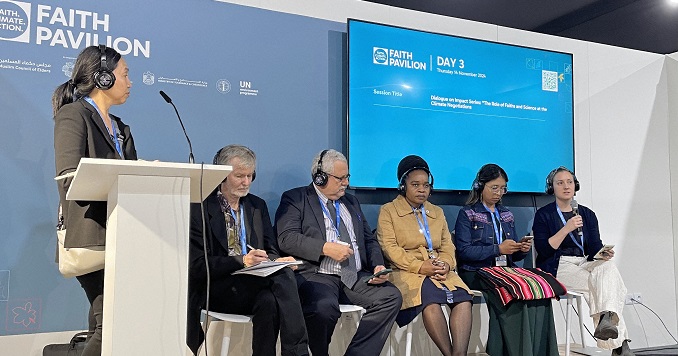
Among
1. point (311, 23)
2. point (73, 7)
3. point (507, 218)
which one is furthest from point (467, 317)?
point (73, 7)

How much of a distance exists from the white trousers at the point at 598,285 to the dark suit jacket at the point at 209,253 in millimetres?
2087

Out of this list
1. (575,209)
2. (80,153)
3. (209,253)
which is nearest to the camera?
(80,153)

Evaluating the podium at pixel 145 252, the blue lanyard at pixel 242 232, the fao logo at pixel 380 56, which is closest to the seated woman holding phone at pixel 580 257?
the fao logo at pixel 380 56

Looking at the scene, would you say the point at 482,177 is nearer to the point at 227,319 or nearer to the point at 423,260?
the point at 423,260

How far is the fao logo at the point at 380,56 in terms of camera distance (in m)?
4.50

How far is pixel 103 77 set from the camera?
2471 mm

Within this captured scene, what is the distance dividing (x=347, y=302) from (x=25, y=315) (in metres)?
1.72

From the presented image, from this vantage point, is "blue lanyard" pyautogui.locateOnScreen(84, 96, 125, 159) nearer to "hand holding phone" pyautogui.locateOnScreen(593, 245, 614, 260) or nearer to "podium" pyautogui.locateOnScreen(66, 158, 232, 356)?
"podium" pyautogui.locateOnScreen(66, 158, 232, 356)

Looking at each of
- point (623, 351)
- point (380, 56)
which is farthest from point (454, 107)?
point (623, 351)

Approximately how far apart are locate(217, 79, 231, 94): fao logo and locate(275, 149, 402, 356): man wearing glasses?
760 millimetres

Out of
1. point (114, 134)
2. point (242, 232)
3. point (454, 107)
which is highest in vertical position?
point (454, 107)

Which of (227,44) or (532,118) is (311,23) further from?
(532,118)

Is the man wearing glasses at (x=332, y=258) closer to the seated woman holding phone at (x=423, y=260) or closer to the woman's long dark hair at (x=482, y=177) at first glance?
the seated woman holding phone at (x=423, y=260)

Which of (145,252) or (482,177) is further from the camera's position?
(482,177)
